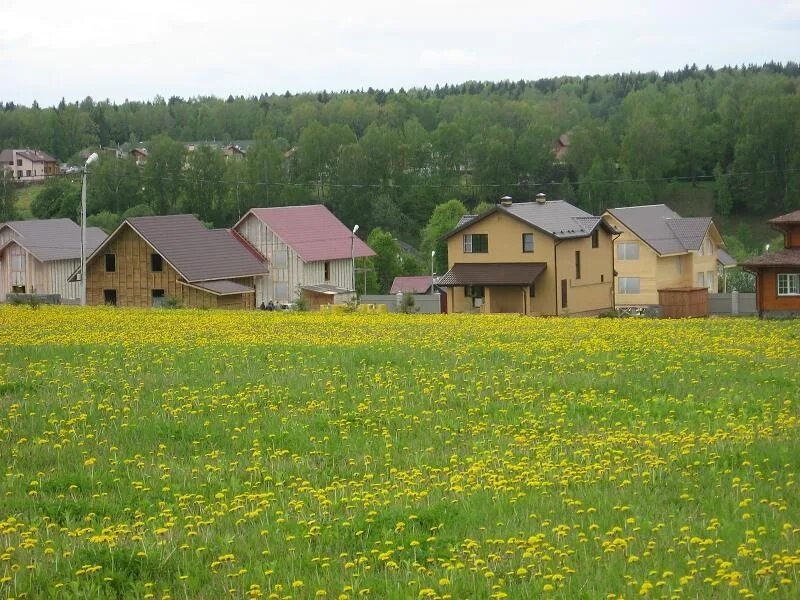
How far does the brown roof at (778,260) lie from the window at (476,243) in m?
16.3

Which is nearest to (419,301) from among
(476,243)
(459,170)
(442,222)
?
(476,243)

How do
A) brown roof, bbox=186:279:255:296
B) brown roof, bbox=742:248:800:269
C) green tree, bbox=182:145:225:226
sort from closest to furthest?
brown roof, bbox=742:248:800:269 → brown roof, bbox=186:279:255:296 → green tree, bbox=182:145:225:226

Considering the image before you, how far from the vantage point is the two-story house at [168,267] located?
6706 centimetres

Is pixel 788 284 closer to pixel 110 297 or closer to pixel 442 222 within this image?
pixel 110 297

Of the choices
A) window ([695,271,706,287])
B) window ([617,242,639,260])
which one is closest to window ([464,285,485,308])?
window ([617,242,639,260])

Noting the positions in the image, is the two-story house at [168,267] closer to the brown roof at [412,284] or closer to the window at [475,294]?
the window at [475,294]

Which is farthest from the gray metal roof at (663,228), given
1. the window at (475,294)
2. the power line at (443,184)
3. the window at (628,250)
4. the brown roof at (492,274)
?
the power line at (443,184)

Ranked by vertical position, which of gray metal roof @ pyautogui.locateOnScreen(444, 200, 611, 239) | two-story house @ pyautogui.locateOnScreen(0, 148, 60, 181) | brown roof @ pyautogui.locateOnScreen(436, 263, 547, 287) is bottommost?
brown roof @ pyautogui.locateOnScreen(436, 263, 547, 287)

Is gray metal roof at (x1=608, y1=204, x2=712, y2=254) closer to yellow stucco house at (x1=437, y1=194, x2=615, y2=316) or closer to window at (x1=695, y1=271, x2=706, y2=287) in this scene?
window at (x1=695, y1=271, x2=706, y2=287)

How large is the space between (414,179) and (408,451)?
119223 millimetres

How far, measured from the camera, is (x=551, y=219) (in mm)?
65625

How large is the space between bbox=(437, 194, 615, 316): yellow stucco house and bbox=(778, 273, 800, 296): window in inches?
489

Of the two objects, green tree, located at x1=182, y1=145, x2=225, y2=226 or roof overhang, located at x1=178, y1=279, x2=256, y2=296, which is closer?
roof overhang, located at x1=178, y1=279, x2=256, y2=296

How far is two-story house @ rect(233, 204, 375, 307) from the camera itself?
3012 inches
